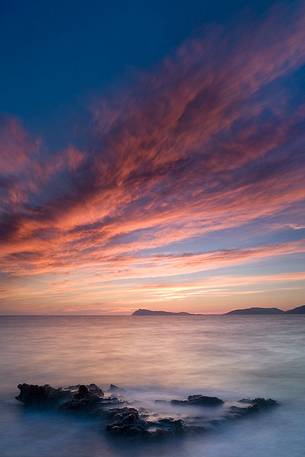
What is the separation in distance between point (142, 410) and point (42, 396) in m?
4.95

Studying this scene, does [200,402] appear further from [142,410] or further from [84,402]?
[84,402]

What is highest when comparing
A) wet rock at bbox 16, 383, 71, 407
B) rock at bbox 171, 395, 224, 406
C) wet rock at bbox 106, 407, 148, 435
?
wet rock at bbox 16, 383, 71, 407

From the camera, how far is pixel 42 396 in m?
16.5

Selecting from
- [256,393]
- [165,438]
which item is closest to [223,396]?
[256,393]

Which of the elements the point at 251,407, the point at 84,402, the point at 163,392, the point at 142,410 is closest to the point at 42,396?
the point at 84,402

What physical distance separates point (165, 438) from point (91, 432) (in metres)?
2.74

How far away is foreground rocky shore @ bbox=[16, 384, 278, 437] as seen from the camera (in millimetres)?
12500

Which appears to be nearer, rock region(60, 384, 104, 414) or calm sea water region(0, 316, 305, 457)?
calm sea water region(0, 316, 305, 457)

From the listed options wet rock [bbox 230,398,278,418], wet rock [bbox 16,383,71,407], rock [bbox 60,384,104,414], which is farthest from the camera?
wet rock [bbox 16,383,71,407]

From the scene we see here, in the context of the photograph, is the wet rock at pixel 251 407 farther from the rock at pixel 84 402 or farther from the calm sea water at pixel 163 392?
the rock at pixel 84 402

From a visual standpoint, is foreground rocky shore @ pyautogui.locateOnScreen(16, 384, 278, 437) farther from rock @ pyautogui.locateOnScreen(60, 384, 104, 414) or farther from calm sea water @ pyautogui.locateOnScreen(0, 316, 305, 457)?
calm sea water @ pyautogui.locateOnScreen(0, 316, 305, 457)

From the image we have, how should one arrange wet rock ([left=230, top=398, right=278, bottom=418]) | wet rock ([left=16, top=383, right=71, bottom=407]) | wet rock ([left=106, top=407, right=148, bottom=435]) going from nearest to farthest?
wet rock ([left=106, top=407, right=148, bottom=435]), wet rock ([left=230, top=398, right=278, bottom=418]), wet rock ([left=16, top=383, right=71, bottom=407])

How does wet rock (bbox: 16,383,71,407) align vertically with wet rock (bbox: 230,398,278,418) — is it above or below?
above

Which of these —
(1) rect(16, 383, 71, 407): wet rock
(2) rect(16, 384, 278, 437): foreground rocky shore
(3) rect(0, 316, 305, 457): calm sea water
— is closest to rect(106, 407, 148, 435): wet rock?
(2) rect(16, 384, 278, 437): foreground rocky shore
